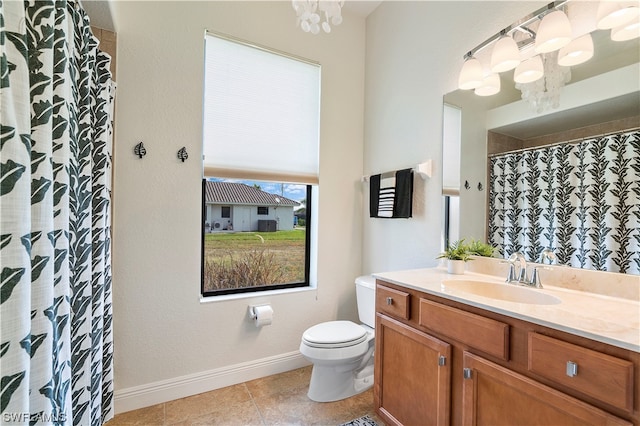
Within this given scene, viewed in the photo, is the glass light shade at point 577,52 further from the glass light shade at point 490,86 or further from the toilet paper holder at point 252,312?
the toilet paper holder at point 252,312

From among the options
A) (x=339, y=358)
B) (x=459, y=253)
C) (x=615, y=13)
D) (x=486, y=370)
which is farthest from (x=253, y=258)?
(x=615, y=13)

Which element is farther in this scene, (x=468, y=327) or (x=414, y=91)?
(x=414, y=91)

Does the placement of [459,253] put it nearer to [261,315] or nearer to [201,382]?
[261,315]

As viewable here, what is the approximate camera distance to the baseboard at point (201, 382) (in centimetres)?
180

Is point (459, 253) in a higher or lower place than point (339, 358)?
higher

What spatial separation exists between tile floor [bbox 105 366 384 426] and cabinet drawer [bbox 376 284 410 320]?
70 centimetres

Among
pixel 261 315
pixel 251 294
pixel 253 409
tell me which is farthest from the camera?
pixel 251 294

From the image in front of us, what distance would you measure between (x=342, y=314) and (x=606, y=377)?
190 centimetres

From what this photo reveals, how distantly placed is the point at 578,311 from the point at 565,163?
738mm

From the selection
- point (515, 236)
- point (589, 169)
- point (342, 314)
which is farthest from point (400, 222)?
point (589, 169)

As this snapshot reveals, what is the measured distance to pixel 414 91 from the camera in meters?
2.14

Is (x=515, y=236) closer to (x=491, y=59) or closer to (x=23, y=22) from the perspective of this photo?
(x=491, y=59)

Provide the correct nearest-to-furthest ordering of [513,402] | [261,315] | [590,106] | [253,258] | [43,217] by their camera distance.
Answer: [43,217] → [513,402] → [590,106] → [261,315] → [253,258]

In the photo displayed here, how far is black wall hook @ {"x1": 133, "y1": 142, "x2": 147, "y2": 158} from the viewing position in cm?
182
